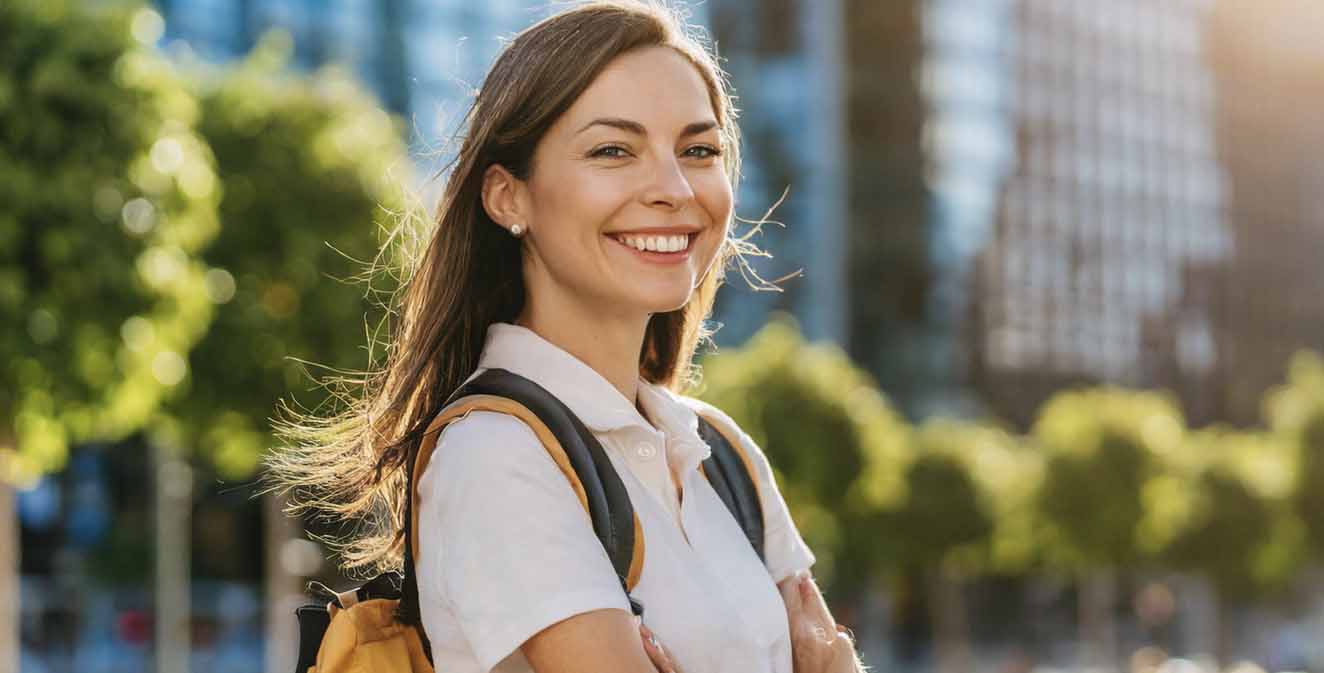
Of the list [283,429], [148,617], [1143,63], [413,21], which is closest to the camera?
[283,429]

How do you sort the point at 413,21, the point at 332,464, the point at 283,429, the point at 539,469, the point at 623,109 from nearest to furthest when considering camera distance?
the point at 539,469
the point at 623,109
the point at 332,464
the point at 283,429
the point at 413,21

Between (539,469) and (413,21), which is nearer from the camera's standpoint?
(539,469)

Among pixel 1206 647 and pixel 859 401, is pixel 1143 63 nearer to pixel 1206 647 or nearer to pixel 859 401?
pixel 1206 647

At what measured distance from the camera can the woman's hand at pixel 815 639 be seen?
2703 mm

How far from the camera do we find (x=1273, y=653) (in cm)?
4522

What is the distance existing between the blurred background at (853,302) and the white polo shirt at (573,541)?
1.40ft

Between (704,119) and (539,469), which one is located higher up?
(704,119)

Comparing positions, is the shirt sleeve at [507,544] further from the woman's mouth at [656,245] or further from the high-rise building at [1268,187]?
the high-rise building at [1268,187]

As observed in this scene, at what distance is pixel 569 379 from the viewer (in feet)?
8.27

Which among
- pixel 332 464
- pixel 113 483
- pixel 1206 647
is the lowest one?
pixel 1206 647

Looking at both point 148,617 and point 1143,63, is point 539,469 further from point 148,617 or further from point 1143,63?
point 1143,63

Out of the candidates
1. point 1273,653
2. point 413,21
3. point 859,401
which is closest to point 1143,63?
point 1273,653

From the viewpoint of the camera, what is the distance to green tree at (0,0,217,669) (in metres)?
11.9

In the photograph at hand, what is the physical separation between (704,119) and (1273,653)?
45.7 m
